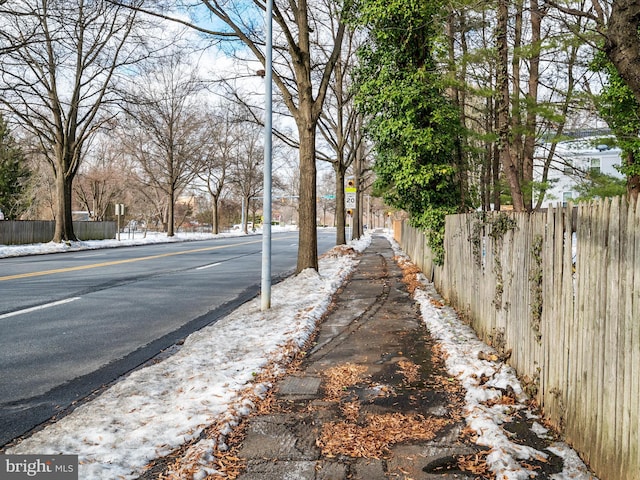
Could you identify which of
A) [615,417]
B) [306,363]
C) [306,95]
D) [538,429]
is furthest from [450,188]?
[615,417]

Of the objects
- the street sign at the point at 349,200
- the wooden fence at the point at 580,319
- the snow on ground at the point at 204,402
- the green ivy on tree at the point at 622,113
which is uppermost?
the green ivy on tree at the point at 622,113

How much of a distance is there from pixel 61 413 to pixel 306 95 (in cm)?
950

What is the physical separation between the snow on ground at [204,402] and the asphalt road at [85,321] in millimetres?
427

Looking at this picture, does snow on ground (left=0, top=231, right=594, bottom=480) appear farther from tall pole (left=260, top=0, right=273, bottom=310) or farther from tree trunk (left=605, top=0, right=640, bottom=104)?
tree trunk (left=605, top=0, right=640, bottom=104)

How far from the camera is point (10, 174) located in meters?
39.3

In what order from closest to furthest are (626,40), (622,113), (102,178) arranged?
(626,40)
(622,113)
(102,178)

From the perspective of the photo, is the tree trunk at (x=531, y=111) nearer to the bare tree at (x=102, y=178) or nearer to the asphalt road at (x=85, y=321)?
the asphalt road at (x=85, y=321)

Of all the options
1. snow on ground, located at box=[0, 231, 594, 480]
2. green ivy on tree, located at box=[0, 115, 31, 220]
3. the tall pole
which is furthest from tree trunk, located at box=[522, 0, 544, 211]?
green ivy on tree, located at box=[0, 115, 31, 220]

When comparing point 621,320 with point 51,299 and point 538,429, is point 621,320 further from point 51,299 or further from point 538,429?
point 51,299

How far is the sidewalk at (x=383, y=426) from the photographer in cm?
304

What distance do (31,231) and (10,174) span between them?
15.1 meters

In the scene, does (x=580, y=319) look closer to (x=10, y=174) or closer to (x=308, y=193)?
(x=308, y=193)

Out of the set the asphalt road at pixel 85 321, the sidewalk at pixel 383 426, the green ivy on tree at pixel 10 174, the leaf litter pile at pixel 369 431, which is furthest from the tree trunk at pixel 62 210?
the leaf litter pile at pixel 369 431

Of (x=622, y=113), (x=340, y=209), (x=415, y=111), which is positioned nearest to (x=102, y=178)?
(x=340, y=209)
